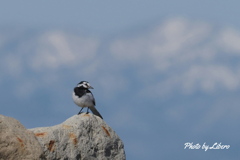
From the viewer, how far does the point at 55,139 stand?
53.1 ft

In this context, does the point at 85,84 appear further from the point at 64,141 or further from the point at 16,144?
the point at 16,144

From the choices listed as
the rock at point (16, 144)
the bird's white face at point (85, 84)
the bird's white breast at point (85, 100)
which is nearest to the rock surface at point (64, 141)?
the rock at point (16, 144)

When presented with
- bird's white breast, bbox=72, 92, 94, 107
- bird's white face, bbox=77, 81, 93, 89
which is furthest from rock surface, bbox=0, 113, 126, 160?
bird's white face, bbox=77, 81, 93, 89

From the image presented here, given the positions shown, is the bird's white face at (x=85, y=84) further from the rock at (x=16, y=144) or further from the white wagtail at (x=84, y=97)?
the rock at (x=16, y=144)

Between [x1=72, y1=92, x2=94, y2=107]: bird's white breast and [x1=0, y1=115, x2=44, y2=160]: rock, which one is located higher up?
[x1=72, y1=92, x2=94, y2=107]: bird's white breast

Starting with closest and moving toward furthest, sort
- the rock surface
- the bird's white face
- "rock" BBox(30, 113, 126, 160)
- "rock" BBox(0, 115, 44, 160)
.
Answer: "rock" BBox(0, 115, 44, 160), the rock surface, "rock" BBox(30, 113, 126, 160), the bird's white face

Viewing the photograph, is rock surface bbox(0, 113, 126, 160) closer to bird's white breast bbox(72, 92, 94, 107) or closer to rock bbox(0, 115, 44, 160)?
rock bbox(0, 115, 44, 160)

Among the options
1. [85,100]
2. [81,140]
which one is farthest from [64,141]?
[85,100]

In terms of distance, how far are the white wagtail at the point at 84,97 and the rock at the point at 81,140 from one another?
4.35 ft

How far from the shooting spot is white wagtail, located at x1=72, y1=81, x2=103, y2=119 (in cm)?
1926

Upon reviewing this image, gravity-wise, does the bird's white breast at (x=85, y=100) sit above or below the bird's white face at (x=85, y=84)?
below

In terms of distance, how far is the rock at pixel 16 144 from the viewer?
48.9ft

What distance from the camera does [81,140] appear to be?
660 inches

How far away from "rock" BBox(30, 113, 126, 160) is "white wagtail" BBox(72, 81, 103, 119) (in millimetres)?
1325
